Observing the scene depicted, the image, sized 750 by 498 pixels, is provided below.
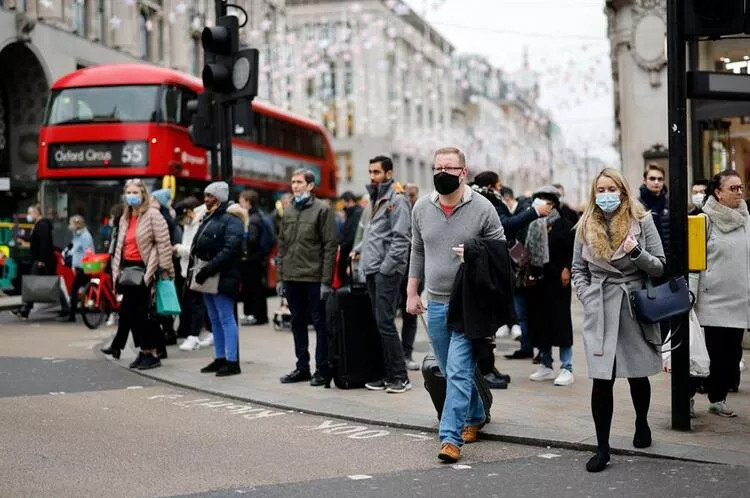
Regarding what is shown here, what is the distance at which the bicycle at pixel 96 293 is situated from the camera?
14.9 meters

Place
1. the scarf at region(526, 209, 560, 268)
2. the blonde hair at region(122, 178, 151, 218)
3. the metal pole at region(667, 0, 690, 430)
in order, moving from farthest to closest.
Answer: the blonde hair at region(122, 178, 151, 218) → the scarf at region(526, 209, 560, 268) → the metal pole at region(667, 0, 690, 430)

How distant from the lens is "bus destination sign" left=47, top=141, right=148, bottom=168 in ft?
57.0

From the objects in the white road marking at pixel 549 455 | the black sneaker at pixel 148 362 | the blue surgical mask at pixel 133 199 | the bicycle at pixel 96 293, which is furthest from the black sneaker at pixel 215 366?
the bicycle at pixel 96 293

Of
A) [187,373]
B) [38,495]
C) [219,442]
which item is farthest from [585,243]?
[187,373]

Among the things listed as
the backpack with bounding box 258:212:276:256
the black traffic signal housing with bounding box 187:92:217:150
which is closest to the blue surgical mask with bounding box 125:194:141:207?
the black traffic signal housing with bounding box 187:92:217:150

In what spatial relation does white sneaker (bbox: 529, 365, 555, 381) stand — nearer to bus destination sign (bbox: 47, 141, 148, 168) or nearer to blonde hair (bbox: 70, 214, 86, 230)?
blonde hair (bbox: 70, 214, 86, 230)

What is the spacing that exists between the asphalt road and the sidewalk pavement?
0.14 m

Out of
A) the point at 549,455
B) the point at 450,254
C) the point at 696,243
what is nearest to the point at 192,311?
the point at 450,254

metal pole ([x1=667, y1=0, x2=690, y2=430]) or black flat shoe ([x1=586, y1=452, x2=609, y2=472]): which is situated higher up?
metal pole ([x1=667, y1=0, x2=690, y2=430])

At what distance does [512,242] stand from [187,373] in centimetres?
332

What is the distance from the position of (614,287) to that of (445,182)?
117cm

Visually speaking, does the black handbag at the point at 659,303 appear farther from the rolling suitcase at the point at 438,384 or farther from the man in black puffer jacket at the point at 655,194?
the man in black puffer jacket at the point at 655,194

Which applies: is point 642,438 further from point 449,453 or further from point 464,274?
point 464,274

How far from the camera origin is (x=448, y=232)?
645cm
